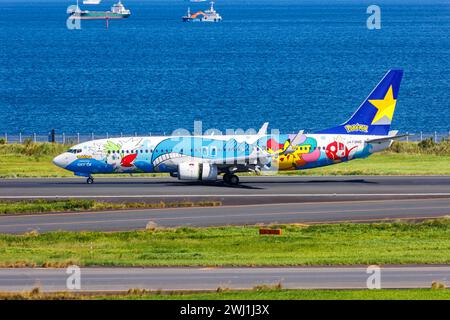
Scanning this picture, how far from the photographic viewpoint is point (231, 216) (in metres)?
62.2

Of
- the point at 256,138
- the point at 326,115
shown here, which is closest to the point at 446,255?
the point at 256,138

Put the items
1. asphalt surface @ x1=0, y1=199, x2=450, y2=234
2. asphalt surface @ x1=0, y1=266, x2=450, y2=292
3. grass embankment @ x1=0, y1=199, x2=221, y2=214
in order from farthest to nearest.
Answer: grass embankment @ x1=0, y1=199, x2=221, y2=214
asphalt surface @ x1=0, y1=199, x2=450, y2=234
asphalt surface @ x1=0, y1=266, x2=450, y2=292

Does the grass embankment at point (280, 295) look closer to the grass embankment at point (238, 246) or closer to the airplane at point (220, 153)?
the grass embankment at point (238, 246)

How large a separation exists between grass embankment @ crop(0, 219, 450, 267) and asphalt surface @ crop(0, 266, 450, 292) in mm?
1535

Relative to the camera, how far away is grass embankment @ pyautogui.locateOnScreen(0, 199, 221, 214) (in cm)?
6488

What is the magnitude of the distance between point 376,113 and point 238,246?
102 feet

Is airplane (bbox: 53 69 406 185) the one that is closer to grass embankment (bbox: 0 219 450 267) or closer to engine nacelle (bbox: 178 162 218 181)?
engine nacelle (bbox: 178 162 218 181)

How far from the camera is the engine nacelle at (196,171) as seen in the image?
75.8 meters

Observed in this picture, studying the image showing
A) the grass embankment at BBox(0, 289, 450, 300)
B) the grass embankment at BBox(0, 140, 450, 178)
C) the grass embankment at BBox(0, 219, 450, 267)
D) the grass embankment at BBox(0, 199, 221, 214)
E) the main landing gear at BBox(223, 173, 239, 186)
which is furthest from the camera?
the grass embankment at BBox(0, 140, 450, 178)

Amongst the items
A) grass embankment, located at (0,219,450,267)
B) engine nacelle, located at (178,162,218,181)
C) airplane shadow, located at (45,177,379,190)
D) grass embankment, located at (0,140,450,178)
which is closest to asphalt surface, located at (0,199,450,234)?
grass embankment, located at (0,219,450,267)

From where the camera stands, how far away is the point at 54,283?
40.7 metres
